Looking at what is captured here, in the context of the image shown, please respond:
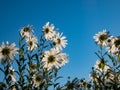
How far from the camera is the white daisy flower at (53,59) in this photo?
8.81 meters

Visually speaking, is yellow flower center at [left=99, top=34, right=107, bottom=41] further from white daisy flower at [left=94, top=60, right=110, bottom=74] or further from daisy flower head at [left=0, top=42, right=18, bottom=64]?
daisy flower head at [left=0, top=42, right=18, bottom=64]

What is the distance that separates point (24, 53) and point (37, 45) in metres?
0.78

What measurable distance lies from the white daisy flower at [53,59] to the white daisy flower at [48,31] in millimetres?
850

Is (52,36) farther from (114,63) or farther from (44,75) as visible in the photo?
(114,63)

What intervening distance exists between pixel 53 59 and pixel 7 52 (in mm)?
1376

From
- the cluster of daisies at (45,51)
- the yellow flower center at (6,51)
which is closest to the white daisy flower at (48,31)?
the cluster of daisies at (45,51)

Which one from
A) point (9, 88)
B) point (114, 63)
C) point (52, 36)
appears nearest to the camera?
point (9, 88)

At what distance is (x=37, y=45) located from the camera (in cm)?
1008

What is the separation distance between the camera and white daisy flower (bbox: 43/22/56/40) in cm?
1023

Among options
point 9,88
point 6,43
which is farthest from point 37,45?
point 9,88

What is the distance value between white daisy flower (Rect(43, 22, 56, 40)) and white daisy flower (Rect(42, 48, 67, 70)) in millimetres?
850

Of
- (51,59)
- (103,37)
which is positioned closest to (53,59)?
(51,59)

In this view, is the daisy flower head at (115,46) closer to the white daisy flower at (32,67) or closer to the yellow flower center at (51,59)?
the yellow flower center at (51,59)

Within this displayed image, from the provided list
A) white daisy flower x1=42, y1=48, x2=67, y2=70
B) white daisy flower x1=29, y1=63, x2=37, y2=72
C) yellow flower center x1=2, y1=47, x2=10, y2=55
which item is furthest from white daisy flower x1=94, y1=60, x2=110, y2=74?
yellow flower center x1=2, y1=47, x2=10, y2=55
